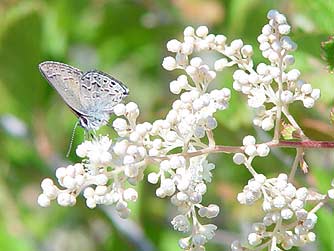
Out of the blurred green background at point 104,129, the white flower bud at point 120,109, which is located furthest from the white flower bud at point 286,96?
the blurred green background at point 104,129

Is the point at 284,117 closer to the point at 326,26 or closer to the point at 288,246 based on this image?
the point at 288,246

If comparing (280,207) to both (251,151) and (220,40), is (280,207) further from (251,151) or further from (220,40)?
(220,40)

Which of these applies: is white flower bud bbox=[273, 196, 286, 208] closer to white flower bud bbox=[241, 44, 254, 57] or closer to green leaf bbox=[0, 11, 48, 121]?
white flower bud bbox=[241, 44, 254, 57]

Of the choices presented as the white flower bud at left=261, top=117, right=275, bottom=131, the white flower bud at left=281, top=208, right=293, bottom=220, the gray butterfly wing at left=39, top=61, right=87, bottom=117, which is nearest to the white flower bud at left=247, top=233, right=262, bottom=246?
the white flower bud at left=281, top=208, right=293, bottom=220

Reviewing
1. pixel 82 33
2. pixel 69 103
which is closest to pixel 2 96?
pixel 82 33

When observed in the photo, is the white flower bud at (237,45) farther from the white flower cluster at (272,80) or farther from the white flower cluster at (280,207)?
the white flower cluster at (280,207)

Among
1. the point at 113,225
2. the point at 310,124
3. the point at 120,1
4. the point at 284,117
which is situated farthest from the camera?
the point at 120,1

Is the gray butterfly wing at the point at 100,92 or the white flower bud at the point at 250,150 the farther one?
the gray butterfly wing at the point at 100,92
